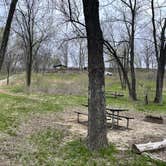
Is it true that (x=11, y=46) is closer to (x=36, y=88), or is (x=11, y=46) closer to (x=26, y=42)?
(x=26, y=42)

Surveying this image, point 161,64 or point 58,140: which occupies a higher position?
point 161,64

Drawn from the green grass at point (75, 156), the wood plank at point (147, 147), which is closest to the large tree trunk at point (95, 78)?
the green grass at point (75, 156)

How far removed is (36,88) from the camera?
84.2 ft

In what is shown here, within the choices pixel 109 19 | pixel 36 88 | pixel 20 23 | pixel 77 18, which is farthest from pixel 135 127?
pixel 20 23

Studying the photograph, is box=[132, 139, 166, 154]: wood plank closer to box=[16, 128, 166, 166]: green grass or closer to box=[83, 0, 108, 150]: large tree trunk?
box=[16, 128, 166, 166]: green grass

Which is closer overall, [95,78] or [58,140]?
[95,78]

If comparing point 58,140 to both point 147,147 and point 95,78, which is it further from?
point 147,147

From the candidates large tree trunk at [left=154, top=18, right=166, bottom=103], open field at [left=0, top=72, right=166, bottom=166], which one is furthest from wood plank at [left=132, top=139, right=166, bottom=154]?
large tree trunk at [left=154, top=18, right=166, bottom=103]

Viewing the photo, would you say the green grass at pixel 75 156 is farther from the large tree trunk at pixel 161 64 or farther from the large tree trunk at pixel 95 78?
the large tree trunk at pixel 161 64

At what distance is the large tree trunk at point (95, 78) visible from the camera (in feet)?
23.3

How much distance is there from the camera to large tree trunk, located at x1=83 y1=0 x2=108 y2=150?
7102mm

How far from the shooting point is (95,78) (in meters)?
7.13

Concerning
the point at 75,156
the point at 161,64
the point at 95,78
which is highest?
the point at 161,64

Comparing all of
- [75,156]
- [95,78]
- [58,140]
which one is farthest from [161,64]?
[75,156]
